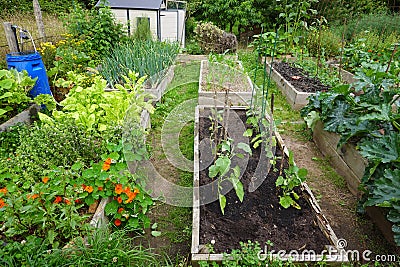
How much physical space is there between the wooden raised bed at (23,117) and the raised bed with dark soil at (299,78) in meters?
3.59

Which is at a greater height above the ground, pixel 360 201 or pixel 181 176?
pixel 360 201

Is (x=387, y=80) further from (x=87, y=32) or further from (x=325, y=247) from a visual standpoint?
(x=87, y=32)

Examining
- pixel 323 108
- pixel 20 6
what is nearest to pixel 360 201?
pixel 323 108

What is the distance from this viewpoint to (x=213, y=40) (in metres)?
7.27

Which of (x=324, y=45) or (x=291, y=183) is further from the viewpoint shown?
(x=324, y=45)

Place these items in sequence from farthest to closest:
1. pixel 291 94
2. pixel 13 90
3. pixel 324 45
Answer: pixel 324 45, pixel 291 94, pixel 13 90

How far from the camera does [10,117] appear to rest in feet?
9.86

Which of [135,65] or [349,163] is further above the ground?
[135,65]

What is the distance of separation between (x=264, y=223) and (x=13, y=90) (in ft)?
9.02

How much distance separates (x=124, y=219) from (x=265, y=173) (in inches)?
48.2

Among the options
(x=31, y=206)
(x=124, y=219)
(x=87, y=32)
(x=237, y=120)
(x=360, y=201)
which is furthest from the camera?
(x=87, y=32)

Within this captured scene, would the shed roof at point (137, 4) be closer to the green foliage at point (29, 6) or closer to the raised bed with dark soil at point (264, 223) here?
the raised bed with dark soil at point (264, 223)

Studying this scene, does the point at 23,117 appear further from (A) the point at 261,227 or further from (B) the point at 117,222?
(A) the point at 261,227

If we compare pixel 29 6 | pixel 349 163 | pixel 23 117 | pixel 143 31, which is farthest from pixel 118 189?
pixel 29 6
